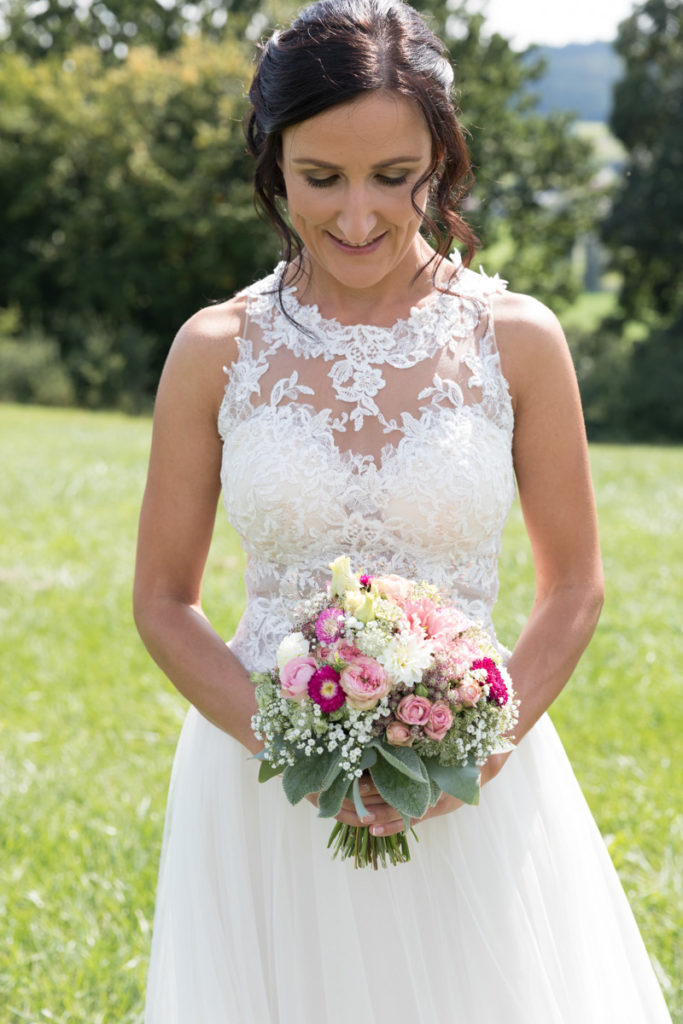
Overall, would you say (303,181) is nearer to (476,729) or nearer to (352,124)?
(352,124)

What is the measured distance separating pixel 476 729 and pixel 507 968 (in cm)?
78

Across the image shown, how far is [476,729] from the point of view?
211 centimetres

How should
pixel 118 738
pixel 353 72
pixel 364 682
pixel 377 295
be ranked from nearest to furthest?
pixel 364 682 → pixel 353 72 → pixel 377 295 → pixel 118 738

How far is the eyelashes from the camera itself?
8.11ft

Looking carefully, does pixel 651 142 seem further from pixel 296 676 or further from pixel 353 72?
pixel 296 676

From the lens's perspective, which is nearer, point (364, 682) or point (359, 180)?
point (364, 682)

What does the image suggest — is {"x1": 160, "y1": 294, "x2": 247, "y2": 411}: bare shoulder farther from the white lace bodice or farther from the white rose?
the white rose

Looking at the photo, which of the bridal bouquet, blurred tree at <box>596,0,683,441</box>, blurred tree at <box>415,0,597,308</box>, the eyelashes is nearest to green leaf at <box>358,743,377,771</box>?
the bridal bouquet

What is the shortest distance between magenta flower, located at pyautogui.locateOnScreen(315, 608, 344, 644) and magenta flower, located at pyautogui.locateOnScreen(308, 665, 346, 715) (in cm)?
6

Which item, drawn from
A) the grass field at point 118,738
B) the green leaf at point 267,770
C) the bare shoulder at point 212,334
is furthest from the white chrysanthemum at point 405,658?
the grass field at point 118,738

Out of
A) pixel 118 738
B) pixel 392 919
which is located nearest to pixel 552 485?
pixel 392 919

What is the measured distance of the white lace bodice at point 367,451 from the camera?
2562 mm

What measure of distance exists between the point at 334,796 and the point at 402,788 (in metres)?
0.13

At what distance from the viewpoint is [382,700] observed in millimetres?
2043
